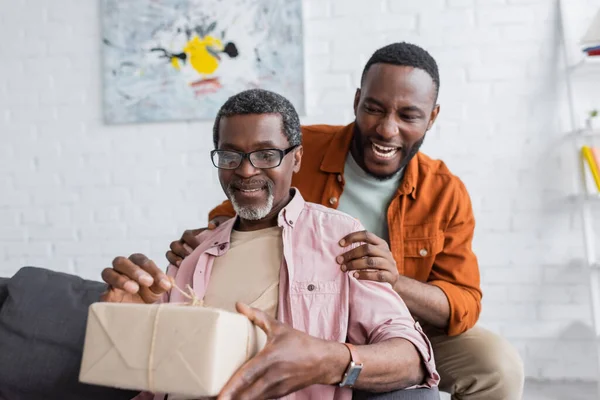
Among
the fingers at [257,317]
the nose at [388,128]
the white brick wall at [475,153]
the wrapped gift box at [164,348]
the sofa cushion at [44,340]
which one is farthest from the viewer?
the white brick wall at [475,153]

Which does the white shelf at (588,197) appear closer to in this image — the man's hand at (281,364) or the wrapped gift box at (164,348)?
the man's hand at (281,364)

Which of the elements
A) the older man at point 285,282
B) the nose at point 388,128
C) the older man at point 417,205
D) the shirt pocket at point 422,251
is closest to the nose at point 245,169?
the older man at point 285,282

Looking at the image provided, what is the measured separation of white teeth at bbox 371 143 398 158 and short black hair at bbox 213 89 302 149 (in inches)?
15.6

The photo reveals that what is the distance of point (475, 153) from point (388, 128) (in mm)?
1179

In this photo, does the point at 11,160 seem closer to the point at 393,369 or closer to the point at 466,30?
the point at 466,30

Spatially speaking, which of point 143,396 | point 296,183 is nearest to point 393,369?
point 143,396

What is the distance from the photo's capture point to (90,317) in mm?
987

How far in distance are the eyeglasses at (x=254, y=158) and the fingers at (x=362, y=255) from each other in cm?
27

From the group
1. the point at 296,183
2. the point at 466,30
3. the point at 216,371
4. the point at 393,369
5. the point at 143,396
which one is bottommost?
the point at 143,396

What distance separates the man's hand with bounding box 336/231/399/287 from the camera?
133 centimetres

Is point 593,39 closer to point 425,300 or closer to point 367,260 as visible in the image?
point 425,300

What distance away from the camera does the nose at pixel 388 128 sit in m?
1.81

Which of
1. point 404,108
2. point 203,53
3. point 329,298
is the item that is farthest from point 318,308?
point 203,53

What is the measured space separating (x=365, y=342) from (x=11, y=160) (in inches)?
101
